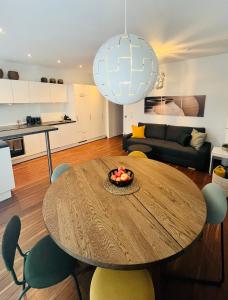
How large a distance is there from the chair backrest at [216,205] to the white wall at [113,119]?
5.68m

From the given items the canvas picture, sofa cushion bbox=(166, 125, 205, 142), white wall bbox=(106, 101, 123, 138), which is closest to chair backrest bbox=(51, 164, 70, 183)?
sofa cushion bbox=(166, 125, 205, 142)

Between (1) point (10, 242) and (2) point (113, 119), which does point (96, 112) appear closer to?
(2) point (113, 119)

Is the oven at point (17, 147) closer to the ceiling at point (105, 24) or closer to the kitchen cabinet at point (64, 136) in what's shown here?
the kitchen cabinet at point (64, 136)

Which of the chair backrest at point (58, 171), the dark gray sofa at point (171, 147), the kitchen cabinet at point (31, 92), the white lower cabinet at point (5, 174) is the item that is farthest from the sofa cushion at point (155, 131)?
the white lower cabinet at point (5, 174)

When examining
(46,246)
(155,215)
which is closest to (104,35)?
(155,215)

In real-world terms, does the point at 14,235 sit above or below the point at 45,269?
above

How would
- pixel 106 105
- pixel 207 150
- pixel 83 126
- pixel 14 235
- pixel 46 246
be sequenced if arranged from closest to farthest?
pixel 14 235 < pixel 46 246 < pixel 207 150 < pixel 83 126 < pixel 106 105

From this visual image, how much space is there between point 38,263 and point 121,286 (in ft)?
1.97

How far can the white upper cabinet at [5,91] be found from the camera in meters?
4.14

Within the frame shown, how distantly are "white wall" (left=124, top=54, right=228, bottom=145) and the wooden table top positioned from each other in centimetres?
306

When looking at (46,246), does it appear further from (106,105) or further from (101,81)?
(106,105)

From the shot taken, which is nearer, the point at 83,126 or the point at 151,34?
the point at 151,34

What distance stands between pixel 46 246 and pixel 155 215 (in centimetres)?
87

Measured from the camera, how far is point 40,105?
538 cm
